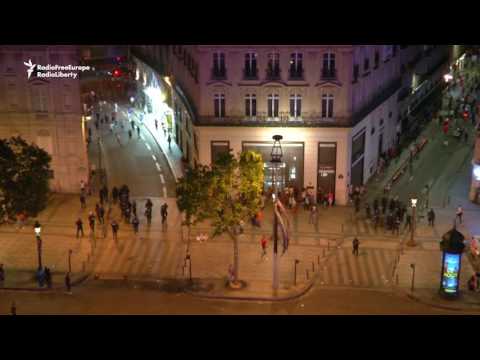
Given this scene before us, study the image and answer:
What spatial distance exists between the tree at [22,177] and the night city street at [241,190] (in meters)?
0.10

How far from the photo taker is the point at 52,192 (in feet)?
196

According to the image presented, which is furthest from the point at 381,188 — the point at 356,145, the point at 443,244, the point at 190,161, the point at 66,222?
the point at 66,222

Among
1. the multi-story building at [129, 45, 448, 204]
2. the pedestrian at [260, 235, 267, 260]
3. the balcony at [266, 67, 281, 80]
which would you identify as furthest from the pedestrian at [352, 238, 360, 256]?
the balcony at [266, 67, 281, 80]

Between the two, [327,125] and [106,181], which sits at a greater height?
[327,125]

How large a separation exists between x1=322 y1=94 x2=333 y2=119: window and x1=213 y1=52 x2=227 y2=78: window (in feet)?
25.2

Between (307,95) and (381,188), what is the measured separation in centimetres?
1096

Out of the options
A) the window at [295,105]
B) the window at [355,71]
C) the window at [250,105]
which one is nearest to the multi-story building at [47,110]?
the window at [250,105]

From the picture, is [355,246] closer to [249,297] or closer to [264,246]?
→ [264,246]

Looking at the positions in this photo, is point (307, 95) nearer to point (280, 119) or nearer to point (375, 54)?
point (280, 119)

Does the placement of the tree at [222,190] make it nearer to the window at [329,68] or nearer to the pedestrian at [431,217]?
the pedestrian at [431,217]

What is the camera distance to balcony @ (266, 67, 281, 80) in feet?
183

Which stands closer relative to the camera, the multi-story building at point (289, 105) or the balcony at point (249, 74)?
the multi-story building at point (289, 105)

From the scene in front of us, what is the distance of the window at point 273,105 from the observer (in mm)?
55969

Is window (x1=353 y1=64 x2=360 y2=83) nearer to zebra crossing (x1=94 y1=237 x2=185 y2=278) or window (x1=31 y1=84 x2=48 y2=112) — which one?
zebra crossing (x1=94 y1=237 x2=185 y2=278)
